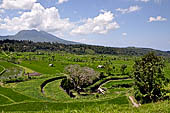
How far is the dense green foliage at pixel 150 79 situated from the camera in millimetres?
31469

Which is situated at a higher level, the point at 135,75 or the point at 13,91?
the point at 135,75

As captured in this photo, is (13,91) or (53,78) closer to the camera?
(13,91)

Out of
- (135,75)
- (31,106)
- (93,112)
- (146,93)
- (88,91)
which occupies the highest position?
(93,112)

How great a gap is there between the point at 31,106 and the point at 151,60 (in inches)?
1003

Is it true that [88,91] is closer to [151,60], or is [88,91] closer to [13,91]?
[13,91]

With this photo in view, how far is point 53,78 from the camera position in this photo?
68312 millimetres

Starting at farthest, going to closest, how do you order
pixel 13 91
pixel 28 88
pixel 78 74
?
1. pixel 78 74
2. pixel 28 88
3. pixel 13 91

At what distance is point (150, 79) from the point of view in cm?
3186

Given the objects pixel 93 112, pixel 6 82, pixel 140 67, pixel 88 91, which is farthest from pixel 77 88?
pixel 93 112

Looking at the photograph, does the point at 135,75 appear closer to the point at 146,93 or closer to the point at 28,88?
the point at 146,93

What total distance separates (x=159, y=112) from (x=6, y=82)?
61.6 metres

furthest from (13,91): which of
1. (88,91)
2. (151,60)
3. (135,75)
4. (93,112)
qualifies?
(93,112)

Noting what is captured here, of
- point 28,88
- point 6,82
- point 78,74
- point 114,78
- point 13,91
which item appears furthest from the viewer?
point 114,78

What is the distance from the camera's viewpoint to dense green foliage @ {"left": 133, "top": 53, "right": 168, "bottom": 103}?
31469 mm
